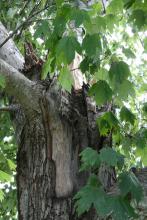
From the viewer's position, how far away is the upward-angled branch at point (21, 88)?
2.39 meters

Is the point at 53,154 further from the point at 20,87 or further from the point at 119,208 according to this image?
the point at 119,208

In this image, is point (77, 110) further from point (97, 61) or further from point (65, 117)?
point (97, 61)

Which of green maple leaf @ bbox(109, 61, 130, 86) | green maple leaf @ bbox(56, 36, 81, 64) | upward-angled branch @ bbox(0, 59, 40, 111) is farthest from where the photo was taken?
upward-angled branch @ bbox(0, 59, 40, 111)

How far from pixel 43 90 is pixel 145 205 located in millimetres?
942

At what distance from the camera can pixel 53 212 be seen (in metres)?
2.12

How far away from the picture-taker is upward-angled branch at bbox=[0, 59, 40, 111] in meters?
2.39

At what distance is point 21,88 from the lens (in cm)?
244

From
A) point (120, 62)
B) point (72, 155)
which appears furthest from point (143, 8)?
point (72, 155)

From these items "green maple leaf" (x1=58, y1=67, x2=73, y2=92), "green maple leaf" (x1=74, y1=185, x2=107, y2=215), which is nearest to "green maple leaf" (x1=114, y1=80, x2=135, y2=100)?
"green maple leaf" (x1=58, y1=67, x2=73, y2=92)

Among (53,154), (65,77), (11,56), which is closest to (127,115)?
(65,77)

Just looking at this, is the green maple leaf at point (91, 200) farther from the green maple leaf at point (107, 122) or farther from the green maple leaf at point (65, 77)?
the green maple leaf at point (65, 77)

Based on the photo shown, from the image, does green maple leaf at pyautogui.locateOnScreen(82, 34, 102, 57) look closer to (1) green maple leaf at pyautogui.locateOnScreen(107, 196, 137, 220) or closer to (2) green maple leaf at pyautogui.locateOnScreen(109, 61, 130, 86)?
(2) green maple leaf at pyautogui.locateOnScreen(109, 61, 130, 86)

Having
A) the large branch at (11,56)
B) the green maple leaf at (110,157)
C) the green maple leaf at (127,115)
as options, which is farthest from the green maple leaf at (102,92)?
the large branch at (11,56)

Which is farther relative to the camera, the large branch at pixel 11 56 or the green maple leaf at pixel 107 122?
the large branch at pixel 11 56
